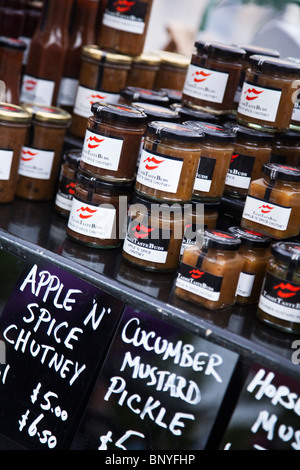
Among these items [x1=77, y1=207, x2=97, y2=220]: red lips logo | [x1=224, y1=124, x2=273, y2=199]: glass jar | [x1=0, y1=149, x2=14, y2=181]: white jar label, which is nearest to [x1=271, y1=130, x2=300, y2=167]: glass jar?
[x1=224, y1=124, x2=273, y2=199]: glass jar

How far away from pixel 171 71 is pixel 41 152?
56 cm

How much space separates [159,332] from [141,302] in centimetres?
8

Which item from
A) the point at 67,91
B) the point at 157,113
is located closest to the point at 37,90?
the point at 67,91

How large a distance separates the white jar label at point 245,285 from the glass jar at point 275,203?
118mm

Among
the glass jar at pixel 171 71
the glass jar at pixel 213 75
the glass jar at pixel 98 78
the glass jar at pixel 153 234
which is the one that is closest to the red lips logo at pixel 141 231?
the glass jar at pixel 153 234

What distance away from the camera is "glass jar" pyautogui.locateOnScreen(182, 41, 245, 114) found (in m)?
1.82

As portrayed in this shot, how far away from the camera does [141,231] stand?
1630mm

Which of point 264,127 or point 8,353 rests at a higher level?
point 264,127

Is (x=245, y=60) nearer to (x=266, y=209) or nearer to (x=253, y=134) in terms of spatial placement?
(x=253, y=134)

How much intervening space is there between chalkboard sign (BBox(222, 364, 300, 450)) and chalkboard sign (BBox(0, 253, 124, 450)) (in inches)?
14.0

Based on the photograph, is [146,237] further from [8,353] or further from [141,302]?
[8,353]

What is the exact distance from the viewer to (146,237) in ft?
5.35
